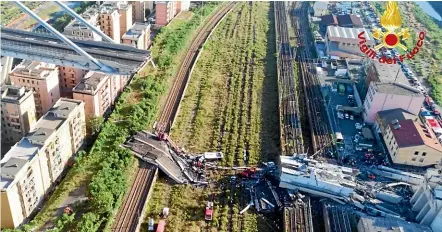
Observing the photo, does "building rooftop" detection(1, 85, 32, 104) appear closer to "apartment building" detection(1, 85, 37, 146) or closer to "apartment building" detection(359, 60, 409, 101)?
→ "apartment building" detection(1, 85, 37, 146)

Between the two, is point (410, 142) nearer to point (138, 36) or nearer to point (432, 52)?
point (432, 52)

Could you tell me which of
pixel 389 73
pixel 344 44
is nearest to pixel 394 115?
pixel 389 73

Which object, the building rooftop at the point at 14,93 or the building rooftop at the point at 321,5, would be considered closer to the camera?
the building rooftop at the point at 14,93

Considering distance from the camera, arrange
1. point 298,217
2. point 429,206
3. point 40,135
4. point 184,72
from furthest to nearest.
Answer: point 184,72, point 40,135, point 298,217, point 429,206

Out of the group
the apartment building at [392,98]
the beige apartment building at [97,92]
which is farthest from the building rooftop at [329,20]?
the beige apartment building at [97,92]

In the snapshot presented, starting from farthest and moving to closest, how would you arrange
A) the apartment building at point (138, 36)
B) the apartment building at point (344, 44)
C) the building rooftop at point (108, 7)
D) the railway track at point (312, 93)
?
1. the apartment building at point (344, 44)
2. the building rooftop at point (108, 7)
3. the apartment building at point (138, 36)
4. the railway track at point (312, 93)

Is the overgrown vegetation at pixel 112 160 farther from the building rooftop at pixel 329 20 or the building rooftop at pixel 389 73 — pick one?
the building rooftop at pixel 329 20
